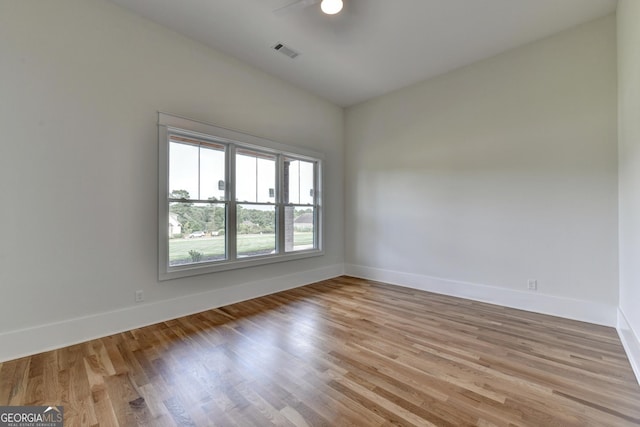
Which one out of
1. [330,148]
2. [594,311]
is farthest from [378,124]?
[594,311]

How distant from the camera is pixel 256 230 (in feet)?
13.1

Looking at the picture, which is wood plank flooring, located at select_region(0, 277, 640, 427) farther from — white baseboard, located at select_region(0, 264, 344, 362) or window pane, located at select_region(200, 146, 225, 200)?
window pane, located at select_region(200, 146, 225, 200)

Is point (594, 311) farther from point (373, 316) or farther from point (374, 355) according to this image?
point (374, 355)

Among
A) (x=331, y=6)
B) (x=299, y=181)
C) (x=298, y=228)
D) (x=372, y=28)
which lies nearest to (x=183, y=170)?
(x=299, y=181)

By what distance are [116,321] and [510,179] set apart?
4.84 metres

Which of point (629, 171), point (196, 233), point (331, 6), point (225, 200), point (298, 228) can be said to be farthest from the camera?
point (298, 228)

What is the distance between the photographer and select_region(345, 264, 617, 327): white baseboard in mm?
2844

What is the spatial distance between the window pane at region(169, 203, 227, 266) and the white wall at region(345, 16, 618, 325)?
268 centimetres

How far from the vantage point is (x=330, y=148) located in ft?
16.6

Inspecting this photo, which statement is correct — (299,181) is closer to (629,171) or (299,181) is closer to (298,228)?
(298,228)

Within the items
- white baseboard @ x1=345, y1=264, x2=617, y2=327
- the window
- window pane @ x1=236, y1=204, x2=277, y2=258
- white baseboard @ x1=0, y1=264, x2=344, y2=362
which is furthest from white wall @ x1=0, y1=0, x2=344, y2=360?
white baseboard @ x1=345, y1=264, x2=617, y2=327

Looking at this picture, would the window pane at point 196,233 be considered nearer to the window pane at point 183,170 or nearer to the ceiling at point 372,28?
the window pane at point 183,170

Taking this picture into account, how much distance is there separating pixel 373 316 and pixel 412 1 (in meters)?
3.36

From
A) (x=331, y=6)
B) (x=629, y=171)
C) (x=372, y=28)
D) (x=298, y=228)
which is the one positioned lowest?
(x=298, y=228)
